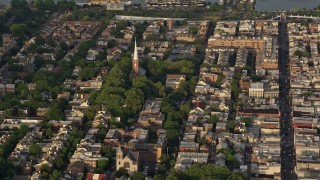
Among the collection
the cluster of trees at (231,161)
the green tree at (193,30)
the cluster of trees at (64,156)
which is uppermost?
the green tree at (193,30)

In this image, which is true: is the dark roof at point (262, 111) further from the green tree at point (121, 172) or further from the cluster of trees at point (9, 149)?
the cluster of trees at point (9, 149)

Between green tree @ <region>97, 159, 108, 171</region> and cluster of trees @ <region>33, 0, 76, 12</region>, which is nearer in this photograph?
green tree @ <region>97, 159, 108, 171</region>

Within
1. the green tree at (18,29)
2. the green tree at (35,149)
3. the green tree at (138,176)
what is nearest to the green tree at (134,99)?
the green tree at (35,149)

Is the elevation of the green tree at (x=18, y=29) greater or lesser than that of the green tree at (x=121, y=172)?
greater

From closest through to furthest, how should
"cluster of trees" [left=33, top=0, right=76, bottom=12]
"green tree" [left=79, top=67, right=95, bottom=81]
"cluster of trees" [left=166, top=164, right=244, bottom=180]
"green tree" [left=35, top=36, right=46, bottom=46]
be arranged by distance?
1. "cluster of trees" [left=166, top=164, right=244, bottom=180]
2. "green tree" [left=79, top=67, right=95, bottom=81]
3. "green tree" [left=35, top=36, right=46, bottom=46]
4. "cluster of trees" [left=33, top=0, right=76, bottom=12]

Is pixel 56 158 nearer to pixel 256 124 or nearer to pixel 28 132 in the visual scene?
pixel 28 132

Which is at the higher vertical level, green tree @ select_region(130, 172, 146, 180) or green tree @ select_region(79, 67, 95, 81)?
green tree @ select_region(79, 67, 95, 81)

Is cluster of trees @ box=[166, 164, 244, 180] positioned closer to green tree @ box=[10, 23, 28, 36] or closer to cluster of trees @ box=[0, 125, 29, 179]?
cluster of trees @ box=[0, 125, 29, 179]

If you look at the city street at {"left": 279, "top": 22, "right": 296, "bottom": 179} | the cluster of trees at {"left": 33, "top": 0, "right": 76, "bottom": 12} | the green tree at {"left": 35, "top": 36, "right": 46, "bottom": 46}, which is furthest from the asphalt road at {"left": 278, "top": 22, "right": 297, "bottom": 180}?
the cluster of trees at {"left": 33, "top": 0, "right": 76, "bottom": 12}
